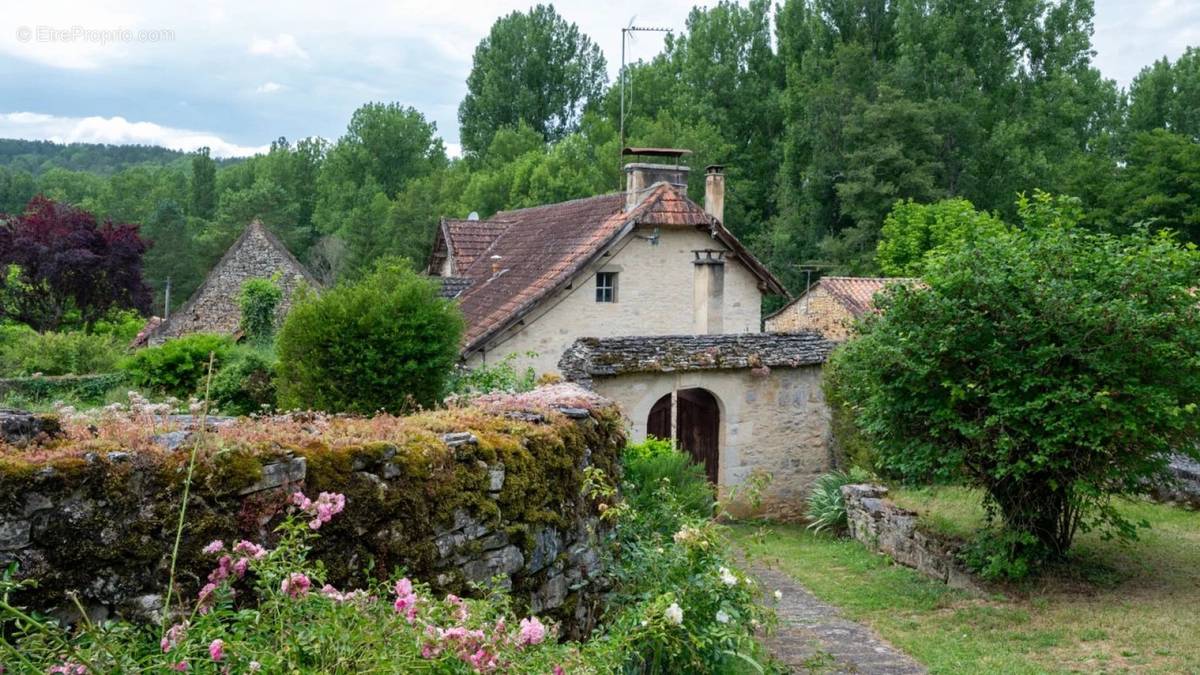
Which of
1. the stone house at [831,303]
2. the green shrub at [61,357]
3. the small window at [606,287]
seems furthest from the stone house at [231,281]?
the stone house at [831,303]

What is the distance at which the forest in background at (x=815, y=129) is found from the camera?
4053 cm

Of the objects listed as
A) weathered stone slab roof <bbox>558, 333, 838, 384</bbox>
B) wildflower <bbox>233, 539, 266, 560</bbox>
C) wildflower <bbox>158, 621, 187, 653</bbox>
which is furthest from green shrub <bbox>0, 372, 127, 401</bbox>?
wildflower <bbox>158, 621, 187, 653</bbox>

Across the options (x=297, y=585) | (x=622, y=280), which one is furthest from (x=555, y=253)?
(x=297, y=585)

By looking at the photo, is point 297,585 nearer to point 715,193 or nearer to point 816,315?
point 715,193

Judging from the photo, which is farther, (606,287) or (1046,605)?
(606,287)

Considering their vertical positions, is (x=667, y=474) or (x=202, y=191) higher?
(x=202, y=191)

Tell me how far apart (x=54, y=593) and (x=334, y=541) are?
1079mm

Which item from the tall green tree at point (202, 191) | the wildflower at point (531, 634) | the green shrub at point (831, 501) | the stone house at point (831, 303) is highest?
the tall green tree at point (202, 191)

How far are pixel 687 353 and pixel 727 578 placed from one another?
1005 cm

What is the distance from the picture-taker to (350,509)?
4.07m

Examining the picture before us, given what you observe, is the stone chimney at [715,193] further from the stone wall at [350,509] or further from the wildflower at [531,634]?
the wildflower at [531,634]

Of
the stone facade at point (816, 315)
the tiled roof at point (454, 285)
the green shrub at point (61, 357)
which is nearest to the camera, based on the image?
the green shrub at point (61, 357)

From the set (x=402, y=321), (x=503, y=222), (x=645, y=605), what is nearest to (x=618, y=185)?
(x=503, y=222)

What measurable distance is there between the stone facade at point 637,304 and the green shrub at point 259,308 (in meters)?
7.04
